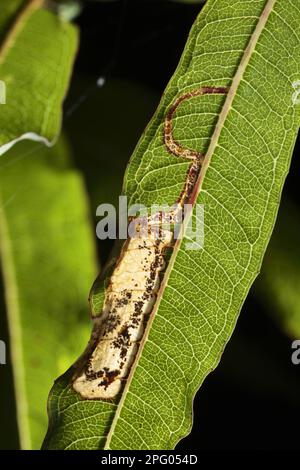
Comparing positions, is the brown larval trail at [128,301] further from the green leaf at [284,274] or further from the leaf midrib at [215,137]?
the green leaf at [284,274]

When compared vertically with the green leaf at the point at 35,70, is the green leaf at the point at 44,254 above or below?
below

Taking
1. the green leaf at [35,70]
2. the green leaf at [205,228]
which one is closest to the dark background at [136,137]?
the green leaf at [35,70]

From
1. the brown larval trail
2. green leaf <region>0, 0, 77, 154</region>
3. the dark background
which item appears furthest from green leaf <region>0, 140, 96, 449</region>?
the brown larval trail

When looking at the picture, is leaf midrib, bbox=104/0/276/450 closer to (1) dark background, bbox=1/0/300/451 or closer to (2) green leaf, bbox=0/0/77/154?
(2) green leaf, bbox=0/0/77/154

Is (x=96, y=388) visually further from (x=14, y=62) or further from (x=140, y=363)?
(x=14, y=62)

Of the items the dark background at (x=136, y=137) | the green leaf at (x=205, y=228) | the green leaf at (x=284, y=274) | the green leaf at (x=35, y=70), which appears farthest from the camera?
the dark background at (x=136, y=137)

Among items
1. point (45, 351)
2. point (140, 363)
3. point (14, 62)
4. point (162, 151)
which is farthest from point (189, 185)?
point (45, 351)
